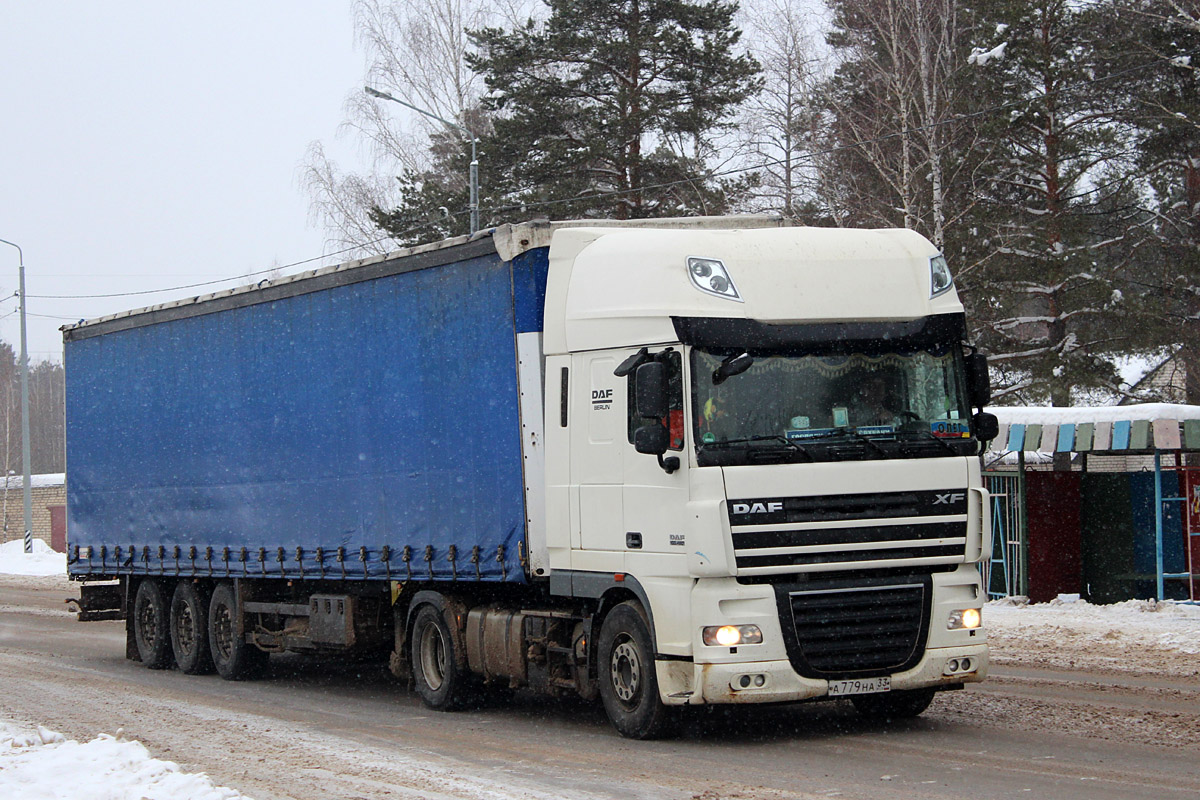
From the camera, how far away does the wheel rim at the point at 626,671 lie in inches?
389

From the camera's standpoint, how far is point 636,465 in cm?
981

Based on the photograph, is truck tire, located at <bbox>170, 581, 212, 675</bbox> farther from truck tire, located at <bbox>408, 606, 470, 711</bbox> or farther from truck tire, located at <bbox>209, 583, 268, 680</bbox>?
truck tire, located at <bbox>408, 606, 470, 711</bbox>

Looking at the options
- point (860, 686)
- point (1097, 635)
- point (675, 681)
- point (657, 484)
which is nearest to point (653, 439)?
point (657, 484)

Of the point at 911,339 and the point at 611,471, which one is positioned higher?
the point at 911,339

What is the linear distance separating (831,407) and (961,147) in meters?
22.3

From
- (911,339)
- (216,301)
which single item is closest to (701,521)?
(911,339)

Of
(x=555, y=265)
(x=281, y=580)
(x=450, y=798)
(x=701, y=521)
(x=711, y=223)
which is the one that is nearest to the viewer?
(x=450, y=798)

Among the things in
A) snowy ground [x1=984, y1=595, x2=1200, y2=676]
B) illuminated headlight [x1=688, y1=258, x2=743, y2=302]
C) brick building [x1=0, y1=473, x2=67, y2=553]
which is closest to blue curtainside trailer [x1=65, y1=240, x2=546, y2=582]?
illuminated headlight [x1=688, y1=258, x2=743, y2=302]

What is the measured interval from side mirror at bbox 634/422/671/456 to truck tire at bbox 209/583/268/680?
7308 millimetres

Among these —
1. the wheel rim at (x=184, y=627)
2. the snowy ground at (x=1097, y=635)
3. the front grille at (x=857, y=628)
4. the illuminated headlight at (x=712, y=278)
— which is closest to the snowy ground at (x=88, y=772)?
the front grille at (x=857, y=628)

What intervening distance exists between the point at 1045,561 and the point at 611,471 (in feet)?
39.9

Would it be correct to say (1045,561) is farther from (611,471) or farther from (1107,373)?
(611,471)

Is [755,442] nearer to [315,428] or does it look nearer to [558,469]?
[558,469]

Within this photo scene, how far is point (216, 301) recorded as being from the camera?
605 inches
